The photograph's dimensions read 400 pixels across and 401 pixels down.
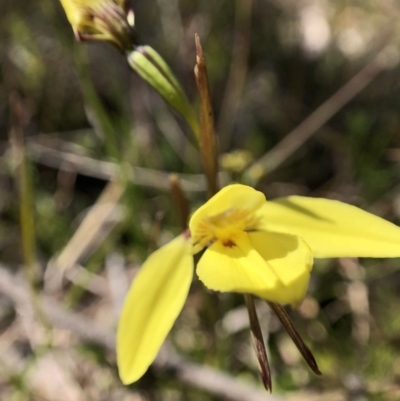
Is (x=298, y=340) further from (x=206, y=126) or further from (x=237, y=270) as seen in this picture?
(x=206, y=126)

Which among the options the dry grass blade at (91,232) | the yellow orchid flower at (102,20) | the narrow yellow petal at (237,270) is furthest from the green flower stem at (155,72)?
the dry grass blade at (91,232)

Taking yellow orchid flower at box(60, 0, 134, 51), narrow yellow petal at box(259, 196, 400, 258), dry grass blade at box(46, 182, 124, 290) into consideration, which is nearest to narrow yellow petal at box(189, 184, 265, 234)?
narrow yellow petal at box(259, 196, 400, 258)

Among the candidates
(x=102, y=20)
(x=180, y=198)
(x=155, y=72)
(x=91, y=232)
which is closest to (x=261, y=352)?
(x=180, y=198)

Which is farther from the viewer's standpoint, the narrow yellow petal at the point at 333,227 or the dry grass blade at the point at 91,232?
the dry grass blade at the point at 91,232

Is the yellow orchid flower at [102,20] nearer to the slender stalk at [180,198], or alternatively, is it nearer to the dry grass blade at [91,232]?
the slender stalk at [180,198]

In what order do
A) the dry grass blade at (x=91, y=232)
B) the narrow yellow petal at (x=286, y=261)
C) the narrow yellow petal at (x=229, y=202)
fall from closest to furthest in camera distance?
the narrow yellow petal at (x=286, y=261), the narrow yellow petal at (x=229, y=202), the dry grass blade at (x=91, y=232)

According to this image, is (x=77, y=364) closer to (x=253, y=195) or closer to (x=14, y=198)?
(x=14, y=198)

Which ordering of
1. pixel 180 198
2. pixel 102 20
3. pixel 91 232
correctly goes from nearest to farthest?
pixel 102 20
pixel 180 198
pixel 91 232
